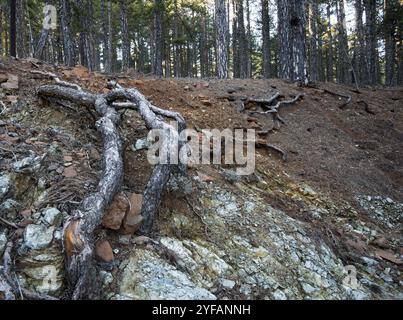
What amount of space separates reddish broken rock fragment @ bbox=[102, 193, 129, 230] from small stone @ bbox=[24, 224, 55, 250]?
0.50 metres

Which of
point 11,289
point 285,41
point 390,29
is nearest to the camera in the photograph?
point 11,289

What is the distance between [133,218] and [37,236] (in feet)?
2.95

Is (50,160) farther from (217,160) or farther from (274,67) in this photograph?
(274,67)

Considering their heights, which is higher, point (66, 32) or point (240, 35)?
point (240, 35)

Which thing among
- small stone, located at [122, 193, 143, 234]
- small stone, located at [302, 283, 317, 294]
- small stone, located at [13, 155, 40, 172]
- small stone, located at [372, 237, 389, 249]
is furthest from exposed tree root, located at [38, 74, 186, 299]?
small stone, located at [372, 237, 389, 249]

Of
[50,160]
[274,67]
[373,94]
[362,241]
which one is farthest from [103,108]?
[274,67]

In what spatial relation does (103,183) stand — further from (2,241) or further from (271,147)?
(271,147)

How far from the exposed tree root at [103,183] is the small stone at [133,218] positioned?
0.20 feet

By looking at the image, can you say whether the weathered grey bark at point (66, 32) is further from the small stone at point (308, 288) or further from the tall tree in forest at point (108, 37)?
the small stone at point (308, 288)

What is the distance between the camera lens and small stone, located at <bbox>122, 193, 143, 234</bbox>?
3.40m

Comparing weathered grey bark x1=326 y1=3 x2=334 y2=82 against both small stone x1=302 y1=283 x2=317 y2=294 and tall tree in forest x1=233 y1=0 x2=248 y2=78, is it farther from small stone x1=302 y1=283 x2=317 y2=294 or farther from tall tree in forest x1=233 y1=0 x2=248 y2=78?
small stone x1=302 y1=283 x2=317 y2=294

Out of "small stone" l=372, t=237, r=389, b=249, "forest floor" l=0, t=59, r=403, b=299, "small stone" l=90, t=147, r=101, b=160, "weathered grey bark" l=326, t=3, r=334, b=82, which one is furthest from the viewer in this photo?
"weathered grey bark" l=326, t=3, r=334, b=82

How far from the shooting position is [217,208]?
14.0 feet

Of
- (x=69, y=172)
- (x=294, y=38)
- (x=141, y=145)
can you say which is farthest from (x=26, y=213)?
(x=294, y=38)
